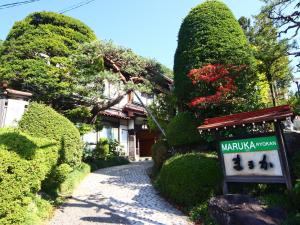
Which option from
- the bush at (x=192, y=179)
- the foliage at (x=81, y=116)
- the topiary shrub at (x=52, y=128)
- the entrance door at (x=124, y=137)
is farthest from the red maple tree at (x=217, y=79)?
the entrance door at (x=124, y=137)

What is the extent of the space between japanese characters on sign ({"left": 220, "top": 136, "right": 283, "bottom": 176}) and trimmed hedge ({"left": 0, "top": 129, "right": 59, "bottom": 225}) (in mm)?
5558

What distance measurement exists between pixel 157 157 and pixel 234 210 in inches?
315

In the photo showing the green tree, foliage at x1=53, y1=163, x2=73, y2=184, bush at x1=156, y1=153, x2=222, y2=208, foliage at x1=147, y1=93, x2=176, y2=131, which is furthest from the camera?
foliage at x1=147, y1=93, x2=176, y2=131

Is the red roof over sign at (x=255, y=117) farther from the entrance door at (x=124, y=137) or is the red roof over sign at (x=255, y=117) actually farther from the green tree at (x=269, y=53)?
the entrance door at (x=124, y=137)

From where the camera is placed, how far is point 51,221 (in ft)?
28.9

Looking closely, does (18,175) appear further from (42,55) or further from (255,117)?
(42,55)

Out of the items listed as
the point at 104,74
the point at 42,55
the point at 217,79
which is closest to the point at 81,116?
the point at 104,74

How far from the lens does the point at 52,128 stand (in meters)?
10.8

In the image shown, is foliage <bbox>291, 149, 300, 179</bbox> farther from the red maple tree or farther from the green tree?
the green tree

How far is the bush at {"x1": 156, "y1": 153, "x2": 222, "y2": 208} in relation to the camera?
31.9ft

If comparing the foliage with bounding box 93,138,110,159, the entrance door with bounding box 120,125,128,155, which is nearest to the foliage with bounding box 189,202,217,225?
the foliage with bounding box 93,138,110,159

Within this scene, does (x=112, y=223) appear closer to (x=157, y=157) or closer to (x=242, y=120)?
(x=242, y=120)

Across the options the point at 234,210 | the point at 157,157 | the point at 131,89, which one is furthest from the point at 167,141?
the point at 234,210

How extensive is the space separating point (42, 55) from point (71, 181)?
8229mm
